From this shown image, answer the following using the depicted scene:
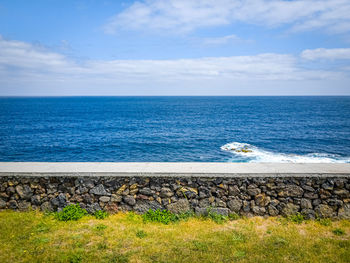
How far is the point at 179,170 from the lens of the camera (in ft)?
24.9

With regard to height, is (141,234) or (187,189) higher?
(187,189)

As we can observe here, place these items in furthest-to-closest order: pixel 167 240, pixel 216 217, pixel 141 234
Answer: pixel 216 217, pixel 141 234, pixel 167 240

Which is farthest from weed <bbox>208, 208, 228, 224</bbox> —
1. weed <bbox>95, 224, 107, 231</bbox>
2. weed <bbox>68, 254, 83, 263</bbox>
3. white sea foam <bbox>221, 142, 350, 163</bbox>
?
white sea foam <bbox>221, 142, 350, 163</bbox>

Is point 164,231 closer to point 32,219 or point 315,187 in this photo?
point 32,219

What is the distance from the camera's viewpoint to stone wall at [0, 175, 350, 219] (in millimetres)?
7281

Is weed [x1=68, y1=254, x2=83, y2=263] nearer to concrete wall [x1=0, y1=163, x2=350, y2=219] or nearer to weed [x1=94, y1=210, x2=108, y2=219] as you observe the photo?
weed [x1=94, y1=210, x2=108, y2=219]

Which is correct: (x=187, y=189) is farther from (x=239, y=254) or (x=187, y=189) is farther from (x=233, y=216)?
(x=239, y=254)

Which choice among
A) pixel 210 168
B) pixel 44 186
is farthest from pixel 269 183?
pixel 44 186

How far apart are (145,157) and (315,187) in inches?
1042

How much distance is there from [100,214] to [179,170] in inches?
112

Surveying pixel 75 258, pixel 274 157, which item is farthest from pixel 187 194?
pixel 274 157

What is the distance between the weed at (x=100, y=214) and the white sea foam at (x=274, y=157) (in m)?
24.3

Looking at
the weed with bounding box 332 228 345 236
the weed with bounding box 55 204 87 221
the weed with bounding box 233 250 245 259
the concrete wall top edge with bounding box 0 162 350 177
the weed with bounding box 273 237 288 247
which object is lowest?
the weed with bounding box 332 228 345 236

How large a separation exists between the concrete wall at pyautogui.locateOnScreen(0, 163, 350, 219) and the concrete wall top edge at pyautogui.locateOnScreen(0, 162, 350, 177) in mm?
29
